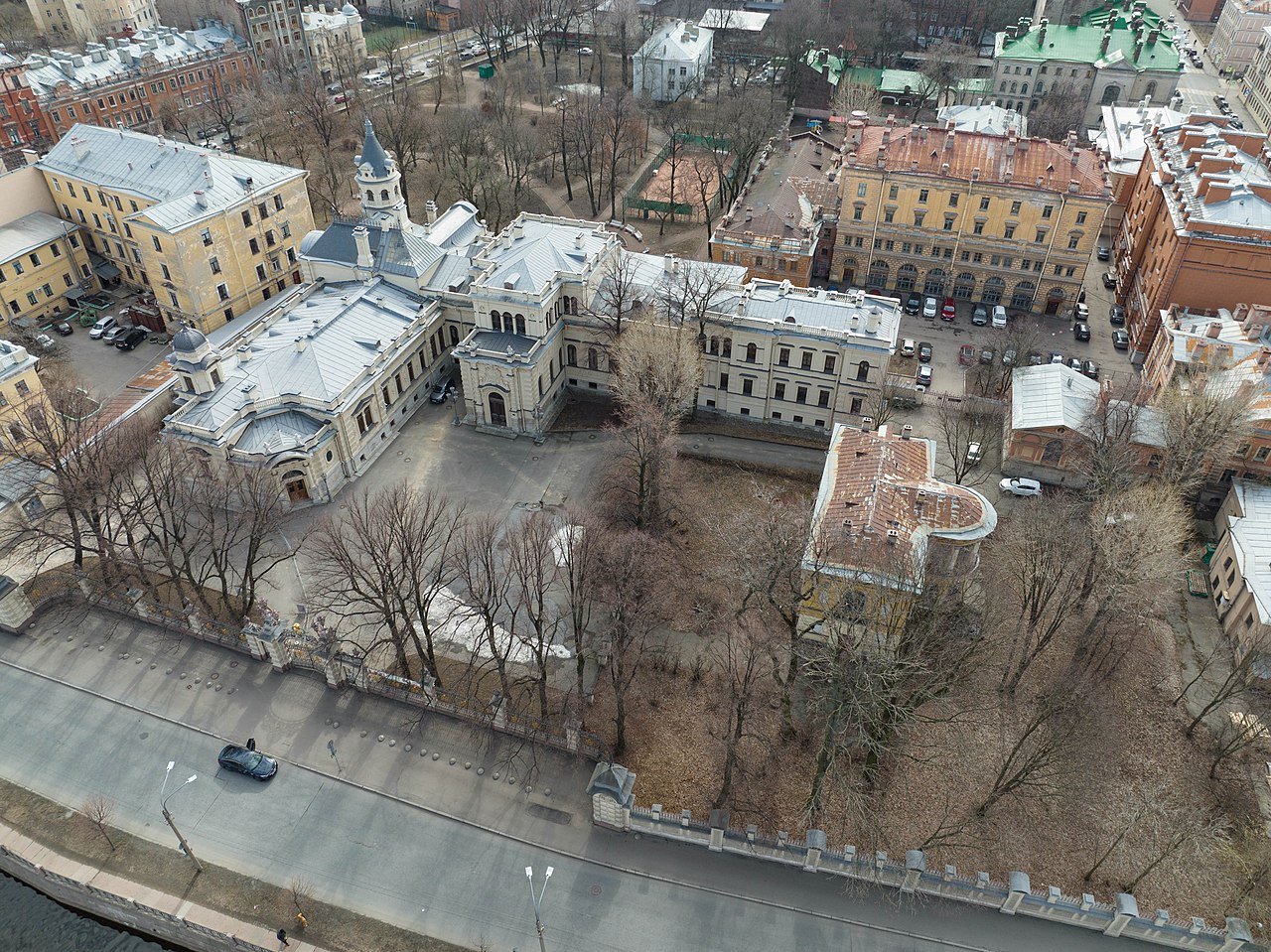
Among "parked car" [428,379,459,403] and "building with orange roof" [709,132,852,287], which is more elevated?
"building with orange roof" [709,132,852,287]

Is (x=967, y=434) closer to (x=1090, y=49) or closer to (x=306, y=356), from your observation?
(x=306, y=356)

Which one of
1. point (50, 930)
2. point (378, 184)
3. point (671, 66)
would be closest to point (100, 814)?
point (50, 930)

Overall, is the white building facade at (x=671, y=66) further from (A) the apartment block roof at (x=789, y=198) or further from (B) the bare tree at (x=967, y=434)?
(B) the bare tree at (x=967, y=434)

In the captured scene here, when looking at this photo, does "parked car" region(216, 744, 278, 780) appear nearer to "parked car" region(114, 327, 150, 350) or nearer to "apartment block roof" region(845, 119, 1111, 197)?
"parked car" region(114, 327, 150, 350)

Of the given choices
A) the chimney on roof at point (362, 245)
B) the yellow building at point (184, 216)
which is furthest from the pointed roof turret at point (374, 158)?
the yellow building at point (184, 216)

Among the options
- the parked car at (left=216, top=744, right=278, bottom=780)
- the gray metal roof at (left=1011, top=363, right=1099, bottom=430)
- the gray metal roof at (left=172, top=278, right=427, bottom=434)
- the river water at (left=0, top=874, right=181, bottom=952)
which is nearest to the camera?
the river water at (left=0, top=874, right=181, bottom=952)

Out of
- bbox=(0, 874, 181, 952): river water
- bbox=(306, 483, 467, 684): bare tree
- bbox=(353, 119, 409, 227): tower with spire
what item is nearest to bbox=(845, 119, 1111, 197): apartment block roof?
bbox=(353, 119, 409, 227): tower with spire
